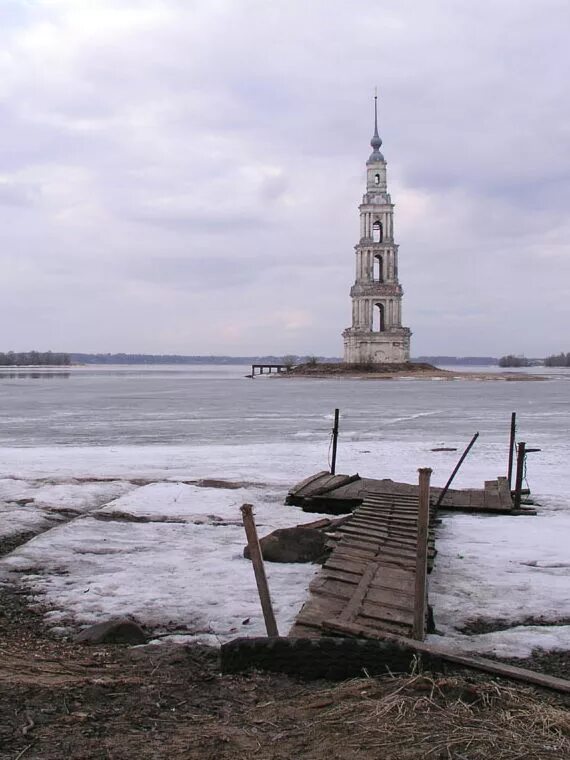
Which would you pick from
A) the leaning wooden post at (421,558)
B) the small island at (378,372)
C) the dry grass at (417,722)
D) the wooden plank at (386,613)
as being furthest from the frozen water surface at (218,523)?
the small island at (378,372)

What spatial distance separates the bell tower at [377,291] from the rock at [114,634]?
11883 centimetres

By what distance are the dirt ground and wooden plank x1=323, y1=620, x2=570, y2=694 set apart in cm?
9

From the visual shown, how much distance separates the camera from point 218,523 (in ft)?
38.5

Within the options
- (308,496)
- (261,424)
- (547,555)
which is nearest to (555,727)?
(547,555)

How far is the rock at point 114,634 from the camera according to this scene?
6609 mm

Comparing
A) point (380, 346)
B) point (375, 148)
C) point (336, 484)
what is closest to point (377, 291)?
point (380, 346)

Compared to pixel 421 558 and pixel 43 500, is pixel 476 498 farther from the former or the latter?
pixel 43 500

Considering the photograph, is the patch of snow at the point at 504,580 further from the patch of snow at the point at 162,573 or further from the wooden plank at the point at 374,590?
the patch of snow at the point at 162,573

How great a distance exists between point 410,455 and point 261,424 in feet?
32.0

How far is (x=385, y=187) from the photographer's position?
133 meters

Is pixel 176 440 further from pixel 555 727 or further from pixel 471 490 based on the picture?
pixel 555 727

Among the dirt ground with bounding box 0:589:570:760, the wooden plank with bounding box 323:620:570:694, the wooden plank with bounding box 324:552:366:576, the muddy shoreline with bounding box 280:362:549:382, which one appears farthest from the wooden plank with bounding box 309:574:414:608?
the muddy shoreline with bounding box 280:362:549:382

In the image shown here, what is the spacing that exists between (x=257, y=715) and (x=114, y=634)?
7.19ft

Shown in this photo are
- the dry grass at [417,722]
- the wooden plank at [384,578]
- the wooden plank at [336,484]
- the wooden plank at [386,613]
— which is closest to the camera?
the dry grass at [417,722]
